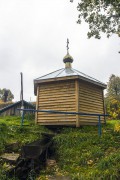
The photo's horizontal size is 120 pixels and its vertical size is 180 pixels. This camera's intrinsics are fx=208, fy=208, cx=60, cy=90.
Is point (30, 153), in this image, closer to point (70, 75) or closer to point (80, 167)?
point (80, 167)

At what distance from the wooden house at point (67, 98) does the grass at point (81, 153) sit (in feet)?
8.98

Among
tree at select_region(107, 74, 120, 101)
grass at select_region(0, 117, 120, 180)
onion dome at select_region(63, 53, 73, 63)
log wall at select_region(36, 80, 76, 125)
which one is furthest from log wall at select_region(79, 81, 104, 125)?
tree at select_region(107, 74, 120, 101)

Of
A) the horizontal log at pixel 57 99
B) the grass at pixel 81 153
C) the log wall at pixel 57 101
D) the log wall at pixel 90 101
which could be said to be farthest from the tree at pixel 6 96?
the grass at pixel 81 153

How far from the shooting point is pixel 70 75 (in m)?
13.2

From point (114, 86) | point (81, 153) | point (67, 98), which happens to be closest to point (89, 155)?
point (81, 153)

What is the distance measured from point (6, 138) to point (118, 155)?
4734mm

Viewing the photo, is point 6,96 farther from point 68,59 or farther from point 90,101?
point 90,101

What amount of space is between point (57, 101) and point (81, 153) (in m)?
5.36

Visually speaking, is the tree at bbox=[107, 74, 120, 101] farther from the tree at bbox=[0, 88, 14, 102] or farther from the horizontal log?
the horizontal log

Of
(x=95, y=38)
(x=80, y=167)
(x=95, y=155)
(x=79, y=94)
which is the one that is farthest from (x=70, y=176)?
(x=95, y=38)

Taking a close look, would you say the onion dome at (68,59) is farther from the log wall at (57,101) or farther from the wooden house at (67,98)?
the log wall at (57,101)

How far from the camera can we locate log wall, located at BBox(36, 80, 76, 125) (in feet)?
42.3

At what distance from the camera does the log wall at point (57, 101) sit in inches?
508

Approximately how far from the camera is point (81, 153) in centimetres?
856
